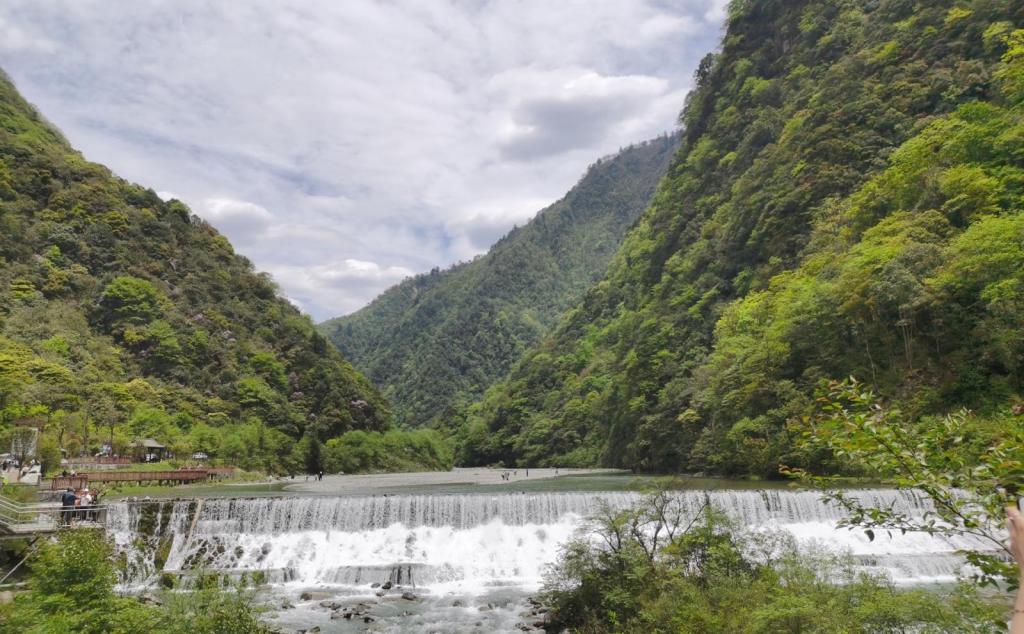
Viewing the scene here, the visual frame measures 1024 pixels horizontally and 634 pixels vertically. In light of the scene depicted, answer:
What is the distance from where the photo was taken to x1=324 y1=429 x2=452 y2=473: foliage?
57188 millimetres

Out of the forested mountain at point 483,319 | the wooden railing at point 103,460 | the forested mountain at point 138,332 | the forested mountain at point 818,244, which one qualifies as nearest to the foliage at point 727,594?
the forested mountain at point 818,244

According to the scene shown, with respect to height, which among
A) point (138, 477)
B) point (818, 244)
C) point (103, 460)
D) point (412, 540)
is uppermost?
point (818, 244)

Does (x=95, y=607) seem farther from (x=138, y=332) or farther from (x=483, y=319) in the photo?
(x=483, y=319)

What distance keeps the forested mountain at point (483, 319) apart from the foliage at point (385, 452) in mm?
36402

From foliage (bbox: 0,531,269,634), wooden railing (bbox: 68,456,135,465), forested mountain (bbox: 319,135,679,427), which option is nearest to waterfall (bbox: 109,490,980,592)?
foliage (bbox: 0,531,269,634)

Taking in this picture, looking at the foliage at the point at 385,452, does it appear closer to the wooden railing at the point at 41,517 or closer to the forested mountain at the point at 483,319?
the wooden railing at the point at 41,517

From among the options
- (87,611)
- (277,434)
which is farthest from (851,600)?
(277,434)

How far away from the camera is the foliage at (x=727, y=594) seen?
9.48 metres

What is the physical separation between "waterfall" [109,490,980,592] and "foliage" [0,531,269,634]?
10.6 m

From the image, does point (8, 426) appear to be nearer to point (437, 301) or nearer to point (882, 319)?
point (882, 319)

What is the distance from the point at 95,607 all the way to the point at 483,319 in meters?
143

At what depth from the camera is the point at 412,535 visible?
23.3 meters

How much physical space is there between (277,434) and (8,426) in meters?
21.5

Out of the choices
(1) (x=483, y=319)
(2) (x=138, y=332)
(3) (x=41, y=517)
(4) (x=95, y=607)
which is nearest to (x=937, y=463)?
(4) (x=95, y=607)
